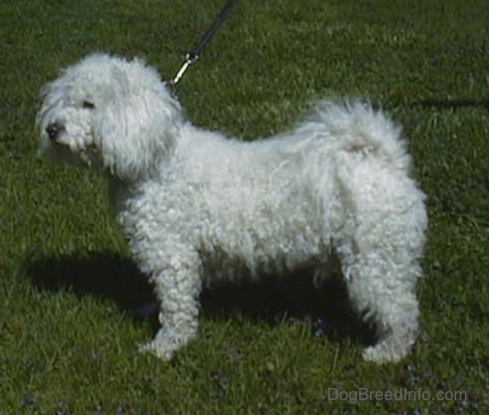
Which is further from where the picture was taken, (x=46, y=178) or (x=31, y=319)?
(x=46, y=178)

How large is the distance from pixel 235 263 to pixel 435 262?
138 cm

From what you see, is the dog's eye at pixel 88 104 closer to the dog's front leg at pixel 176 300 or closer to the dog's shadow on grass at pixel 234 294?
the dog's front leg at pixel 176 300

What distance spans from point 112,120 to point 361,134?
45.2 inches

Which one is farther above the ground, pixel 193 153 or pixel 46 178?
pixel 193 153

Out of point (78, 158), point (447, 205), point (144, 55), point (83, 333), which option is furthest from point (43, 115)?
point (144, 55)

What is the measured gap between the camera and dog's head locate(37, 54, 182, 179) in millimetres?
4906

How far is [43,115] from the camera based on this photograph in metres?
5.18

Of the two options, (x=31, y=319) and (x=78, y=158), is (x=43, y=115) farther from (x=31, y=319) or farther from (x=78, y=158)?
(x=31, y=319)

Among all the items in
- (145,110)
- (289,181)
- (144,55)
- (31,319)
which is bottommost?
(144,55)

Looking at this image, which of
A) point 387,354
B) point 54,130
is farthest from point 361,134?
point 54,130

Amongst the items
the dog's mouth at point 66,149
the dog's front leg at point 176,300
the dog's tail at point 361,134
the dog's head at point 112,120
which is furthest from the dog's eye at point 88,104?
the dog's tail at point 361,134

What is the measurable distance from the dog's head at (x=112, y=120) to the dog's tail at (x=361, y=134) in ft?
2.40

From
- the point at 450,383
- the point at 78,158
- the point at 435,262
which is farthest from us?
the point at 435,262

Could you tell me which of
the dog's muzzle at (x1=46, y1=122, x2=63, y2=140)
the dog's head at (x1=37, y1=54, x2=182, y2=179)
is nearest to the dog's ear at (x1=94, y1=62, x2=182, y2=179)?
the dog's head at (x1=37, y1=54, x2=182, y2=179)
